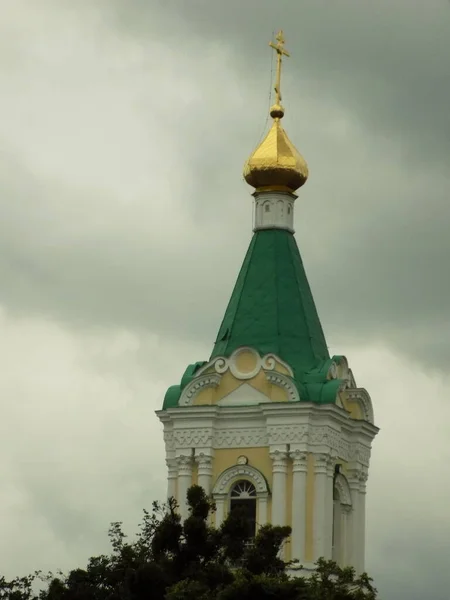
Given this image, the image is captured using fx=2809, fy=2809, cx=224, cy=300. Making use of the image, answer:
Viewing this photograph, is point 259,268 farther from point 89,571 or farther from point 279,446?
point 89,571

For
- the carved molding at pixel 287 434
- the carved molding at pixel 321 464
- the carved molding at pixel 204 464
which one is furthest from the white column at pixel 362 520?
the carved molding at pixel 204 464

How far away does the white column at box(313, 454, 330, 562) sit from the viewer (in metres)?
50.9

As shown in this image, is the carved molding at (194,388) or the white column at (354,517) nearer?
the carved molding at (194,388)

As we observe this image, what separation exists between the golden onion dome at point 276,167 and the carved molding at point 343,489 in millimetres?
5609

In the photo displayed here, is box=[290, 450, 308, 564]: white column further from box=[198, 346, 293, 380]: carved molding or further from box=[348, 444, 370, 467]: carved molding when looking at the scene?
box=[348, 444, 370, 467]: carved molding

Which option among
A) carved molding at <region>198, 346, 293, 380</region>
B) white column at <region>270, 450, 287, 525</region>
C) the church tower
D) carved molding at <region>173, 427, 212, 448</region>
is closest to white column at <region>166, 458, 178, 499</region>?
the church tower

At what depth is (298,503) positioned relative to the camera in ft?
168

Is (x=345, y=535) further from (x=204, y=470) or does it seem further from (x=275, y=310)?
(x=275, y=310)

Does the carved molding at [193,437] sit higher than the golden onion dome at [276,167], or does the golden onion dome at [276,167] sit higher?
the golden onion dome at [276,167]

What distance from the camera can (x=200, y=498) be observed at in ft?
153

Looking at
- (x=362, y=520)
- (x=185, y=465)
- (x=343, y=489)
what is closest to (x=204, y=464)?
(x=185, y=465)

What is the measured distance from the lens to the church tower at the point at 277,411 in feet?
169

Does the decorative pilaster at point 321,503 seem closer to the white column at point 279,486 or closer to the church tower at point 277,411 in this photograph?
the church tower at point 277,411

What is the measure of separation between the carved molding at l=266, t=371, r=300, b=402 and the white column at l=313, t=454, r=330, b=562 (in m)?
1.16
